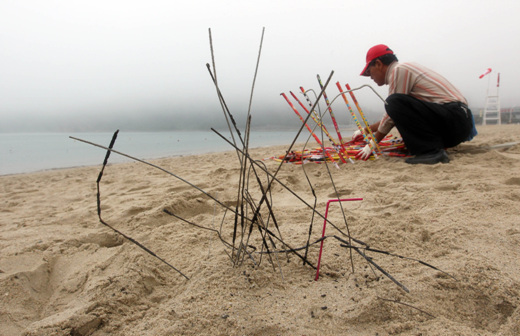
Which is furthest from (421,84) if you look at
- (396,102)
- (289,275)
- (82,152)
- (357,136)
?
(82,152)

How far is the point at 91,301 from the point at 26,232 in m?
1.02

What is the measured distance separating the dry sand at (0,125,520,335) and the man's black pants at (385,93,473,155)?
82cm

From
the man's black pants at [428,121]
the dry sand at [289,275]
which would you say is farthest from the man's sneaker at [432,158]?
the dry sand at [289,275]

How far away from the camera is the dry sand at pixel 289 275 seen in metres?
0.67

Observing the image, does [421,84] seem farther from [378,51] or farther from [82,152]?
[82,152]

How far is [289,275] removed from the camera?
0.86 metres

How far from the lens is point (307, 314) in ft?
2.29

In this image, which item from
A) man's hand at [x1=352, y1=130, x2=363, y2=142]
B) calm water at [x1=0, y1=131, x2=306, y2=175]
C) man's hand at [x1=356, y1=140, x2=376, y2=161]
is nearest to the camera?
man's hand at [x1=356, y1=140, x2=376, y2=161]

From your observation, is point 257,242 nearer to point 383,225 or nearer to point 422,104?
point 383,225

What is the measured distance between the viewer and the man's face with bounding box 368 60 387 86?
2.50 m

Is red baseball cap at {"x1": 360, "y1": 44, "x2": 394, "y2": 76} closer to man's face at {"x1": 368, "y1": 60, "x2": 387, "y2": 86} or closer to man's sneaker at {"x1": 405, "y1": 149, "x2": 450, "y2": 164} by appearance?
man's face at {"x1": 368, "y1": 60, "x2": 387, "y2": 86}

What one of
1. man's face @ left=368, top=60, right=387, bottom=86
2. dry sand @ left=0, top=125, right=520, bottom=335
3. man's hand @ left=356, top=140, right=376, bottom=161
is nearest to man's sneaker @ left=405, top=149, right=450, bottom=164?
man's hand @ left=356, top=140, right=376, bottom=161

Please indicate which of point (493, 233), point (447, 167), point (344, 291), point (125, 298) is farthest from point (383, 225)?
point (447, 167)

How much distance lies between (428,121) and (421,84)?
0.33 meters
